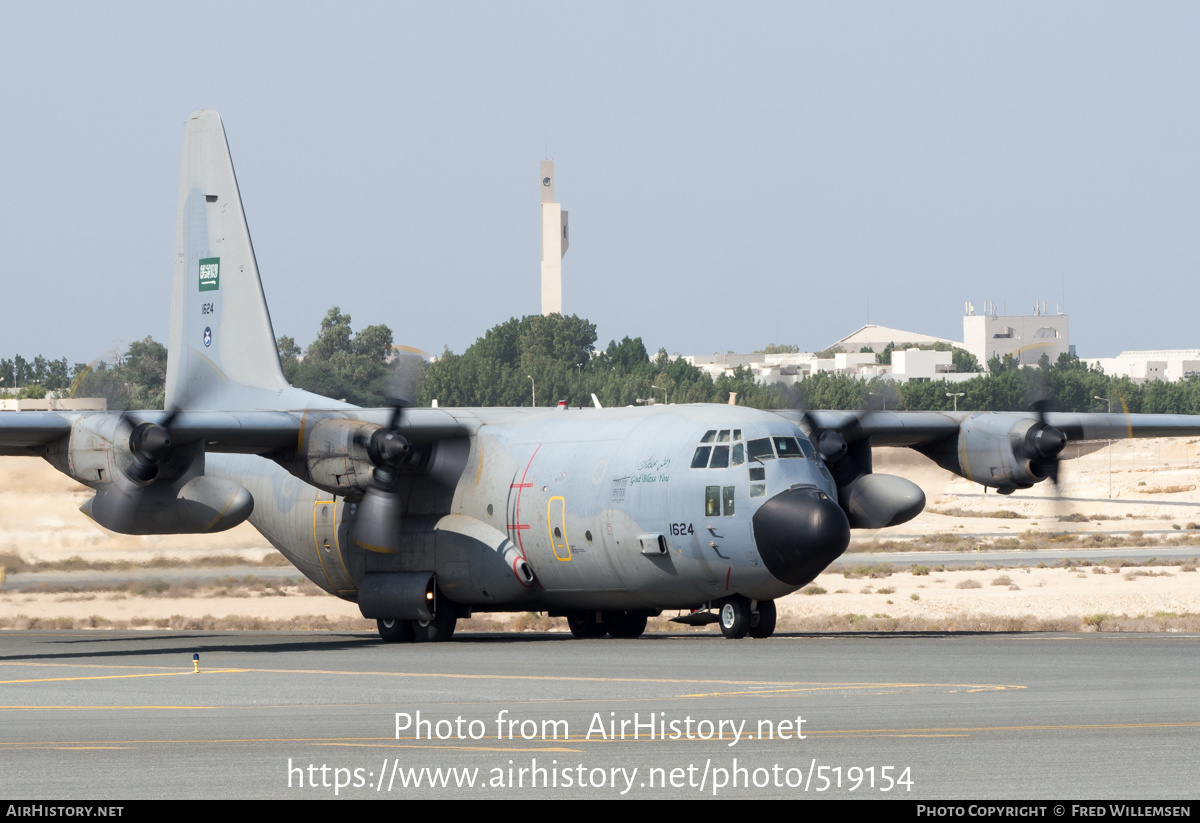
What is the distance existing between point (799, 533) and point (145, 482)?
1042 centimetres

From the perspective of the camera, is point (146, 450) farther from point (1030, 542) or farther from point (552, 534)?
point (1030, 542)

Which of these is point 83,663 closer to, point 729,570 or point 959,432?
point 729,570

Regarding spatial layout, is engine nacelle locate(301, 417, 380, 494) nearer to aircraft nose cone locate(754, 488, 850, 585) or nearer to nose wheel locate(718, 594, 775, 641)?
nose wheel locate(718, 594, 775, 641)

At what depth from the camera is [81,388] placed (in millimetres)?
28250

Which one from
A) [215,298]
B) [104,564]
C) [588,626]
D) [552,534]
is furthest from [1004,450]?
[104,564]

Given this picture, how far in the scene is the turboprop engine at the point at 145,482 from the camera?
2605 cm

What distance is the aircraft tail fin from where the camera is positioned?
3478 cm

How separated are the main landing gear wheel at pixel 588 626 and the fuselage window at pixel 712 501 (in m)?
5.19

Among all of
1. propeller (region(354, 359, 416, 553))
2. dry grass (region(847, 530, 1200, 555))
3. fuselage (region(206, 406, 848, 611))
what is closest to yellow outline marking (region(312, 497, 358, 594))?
fuselage (region(206, 406, 848, 611))

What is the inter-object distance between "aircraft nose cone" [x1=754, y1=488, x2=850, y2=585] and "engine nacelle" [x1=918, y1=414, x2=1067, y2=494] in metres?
6.63

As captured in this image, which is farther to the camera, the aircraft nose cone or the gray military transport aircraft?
the gray military transport aircraft

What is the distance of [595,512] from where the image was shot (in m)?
27.1
